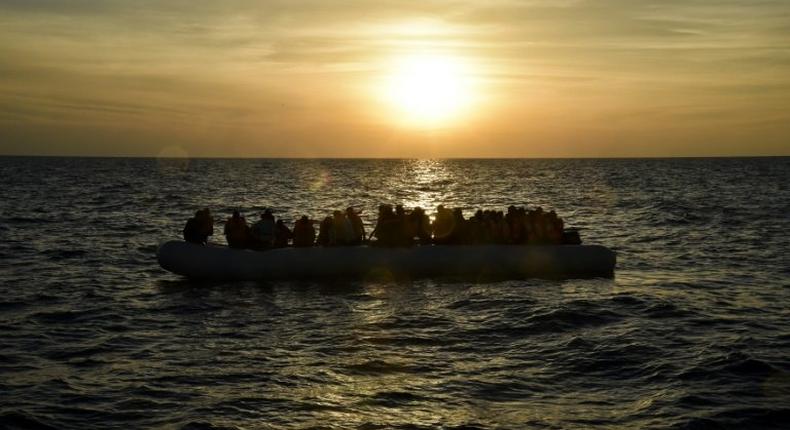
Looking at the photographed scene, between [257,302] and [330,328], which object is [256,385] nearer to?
[330,328]

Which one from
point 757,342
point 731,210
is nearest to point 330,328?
point 757,342

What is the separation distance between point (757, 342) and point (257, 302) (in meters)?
8.87

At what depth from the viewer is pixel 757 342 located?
12664 mm

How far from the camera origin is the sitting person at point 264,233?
17859mm

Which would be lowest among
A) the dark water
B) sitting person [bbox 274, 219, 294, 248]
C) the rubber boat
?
the dark water

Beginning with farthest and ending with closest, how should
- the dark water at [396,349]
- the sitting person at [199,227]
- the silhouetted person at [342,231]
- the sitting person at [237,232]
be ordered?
the silhouetted person at [342,231] < the sitting person at [237,232] < the sitting person at [199,227] < the dark water at [396,349]

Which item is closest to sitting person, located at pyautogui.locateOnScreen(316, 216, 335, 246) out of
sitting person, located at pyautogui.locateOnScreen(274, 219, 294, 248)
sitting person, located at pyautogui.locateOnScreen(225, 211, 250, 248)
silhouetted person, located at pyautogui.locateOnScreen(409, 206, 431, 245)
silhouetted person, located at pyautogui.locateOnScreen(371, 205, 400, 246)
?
sitting person, located at pyautogui.locateOnScreen(274, 219, 294, 248)

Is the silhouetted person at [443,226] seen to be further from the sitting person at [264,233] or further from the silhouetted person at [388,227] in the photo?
the sitting person at [264,233]

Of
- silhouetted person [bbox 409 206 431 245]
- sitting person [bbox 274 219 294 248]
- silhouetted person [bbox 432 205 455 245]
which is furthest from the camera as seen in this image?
silhouetted person [bbox 409 206 431 245]

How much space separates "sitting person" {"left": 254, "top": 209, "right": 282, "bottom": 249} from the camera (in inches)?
703

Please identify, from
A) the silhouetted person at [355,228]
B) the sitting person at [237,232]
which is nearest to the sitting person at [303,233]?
the silhouetted person at [355,228]

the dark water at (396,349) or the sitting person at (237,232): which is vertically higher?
the sitting person at (237,232)

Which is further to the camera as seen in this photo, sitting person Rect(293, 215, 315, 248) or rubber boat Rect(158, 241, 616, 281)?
sitting person Rect(293, 215, 315, 248)

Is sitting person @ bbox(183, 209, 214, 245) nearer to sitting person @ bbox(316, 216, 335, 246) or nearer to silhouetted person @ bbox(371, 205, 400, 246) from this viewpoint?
sitting person @ bbox(316, 216, 335, 246)
